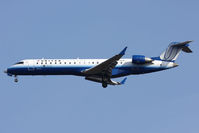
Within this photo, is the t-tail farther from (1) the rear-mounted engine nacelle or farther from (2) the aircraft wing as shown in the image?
(2) the aircraft wing

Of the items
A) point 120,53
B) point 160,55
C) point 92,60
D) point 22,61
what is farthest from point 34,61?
point 160,55

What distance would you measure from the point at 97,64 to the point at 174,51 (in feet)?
27.0

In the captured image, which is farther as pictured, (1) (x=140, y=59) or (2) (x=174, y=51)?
(2) (x=174, y=51)

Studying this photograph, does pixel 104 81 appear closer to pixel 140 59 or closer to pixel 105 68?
pixel 105 68

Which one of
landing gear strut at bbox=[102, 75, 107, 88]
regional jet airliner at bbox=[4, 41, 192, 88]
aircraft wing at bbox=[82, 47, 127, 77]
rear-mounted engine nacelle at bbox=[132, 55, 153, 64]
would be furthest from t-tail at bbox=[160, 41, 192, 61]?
landing gear strut at bbox=[102, 75, 107, 88]

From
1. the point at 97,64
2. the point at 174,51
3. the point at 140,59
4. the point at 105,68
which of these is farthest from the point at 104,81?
the point at 174,51

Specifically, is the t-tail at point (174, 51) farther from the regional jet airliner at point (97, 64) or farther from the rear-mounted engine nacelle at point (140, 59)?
the rear-mounted engine nacelle at point (140, 59)

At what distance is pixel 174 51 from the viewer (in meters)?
45.2

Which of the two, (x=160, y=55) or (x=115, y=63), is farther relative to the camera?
(x=160, y=55)

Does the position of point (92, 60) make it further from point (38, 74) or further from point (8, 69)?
point (8, 69)

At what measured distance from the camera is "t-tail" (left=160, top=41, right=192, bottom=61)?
44.7m

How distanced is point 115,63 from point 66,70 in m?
5.14

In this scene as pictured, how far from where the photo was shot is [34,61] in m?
44.6

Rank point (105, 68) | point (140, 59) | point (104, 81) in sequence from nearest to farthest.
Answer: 1. point (105, 68)
2. point (140, 59)
3. point (104, 81)
